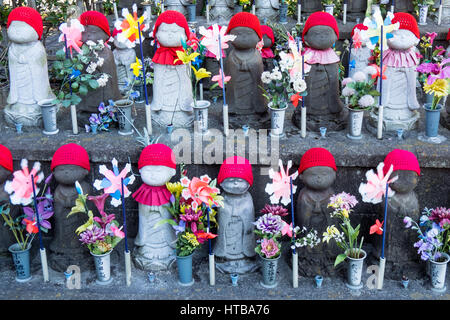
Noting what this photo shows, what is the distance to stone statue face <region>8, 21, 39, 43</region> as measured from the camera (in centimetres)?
457

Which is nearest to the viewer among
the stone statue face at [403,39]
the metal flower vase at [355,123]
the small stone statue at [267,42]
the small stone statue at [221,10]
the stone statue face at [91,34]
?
the stone statue face at [403,39]

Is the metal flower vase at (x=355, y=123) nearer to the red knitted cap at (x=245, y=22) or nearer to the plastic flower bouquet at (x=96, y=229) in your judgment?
the red knitted cap at (x=245, y=22)

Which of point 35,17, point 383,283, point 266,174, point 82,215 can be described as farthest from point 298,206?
point 35,17

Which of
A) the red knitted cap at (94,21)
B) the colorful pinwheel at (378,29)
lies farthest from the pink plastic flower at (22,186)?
the colorful pinwheel at (378,29)

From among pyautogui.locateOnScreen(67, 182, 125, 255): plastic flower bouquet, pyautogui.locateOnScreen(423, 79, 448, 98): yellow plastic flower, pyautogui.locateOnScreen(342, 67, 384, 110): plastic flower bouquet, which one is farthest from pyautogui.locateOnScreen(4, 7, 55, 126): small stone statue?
pyautogui.locateOnScreen(423, 79, 448, 98): yellow plastic flower

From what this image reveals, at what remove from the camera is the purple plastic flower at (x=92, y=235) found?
3932 mm

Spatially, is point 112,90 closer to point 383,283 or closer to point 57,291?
point 57,291

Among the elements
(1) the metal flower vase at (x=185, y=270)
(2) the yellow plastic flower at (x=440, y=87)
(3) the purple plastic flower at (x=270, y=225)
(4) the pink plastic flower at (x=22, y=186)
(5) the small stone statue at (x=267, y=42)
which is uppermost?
(5) the small stone statue at (x=267, y=42)

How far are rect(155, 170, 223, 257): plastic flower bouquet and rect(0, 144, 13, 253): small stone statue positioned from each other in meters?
1.04

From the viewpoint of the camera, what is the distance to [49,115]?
4.67 meters

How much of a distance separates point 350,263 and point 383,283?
0.29 meters

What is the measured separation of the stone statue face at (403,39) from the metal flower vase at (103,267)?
2.46 meters

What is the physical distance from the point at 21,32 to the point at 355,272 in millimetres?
2905

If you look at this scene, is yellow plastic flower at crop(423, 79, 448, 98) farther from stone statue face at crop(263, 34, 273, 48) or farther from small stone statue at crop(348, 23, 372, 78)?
stone statue face at crop(263, 34, 273, 48)
